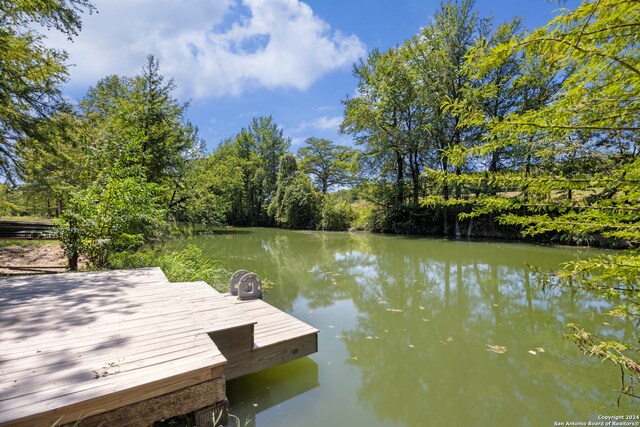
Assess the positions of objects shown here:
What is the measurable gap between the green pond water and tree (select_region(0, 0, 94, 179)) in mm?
6819

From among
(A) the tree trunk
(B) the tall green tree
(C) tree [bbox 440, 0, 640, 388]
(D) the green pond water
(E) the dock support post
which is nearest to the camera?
(C) tree [bbox 440, 0, 640, 388]

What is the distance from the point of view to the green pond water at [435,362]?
2.50 m

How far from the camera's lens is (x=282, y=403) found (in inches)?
103

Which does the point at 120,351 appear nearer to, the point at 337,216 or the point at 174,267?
the point at 174,267

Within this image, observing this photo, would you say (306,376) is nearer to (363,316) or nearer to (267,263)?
(363,316)

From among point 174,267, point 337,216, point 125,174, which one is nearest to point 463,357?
point 174,267

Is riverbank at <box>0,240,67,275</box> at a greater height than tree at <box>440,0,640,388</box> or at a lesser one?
lesser

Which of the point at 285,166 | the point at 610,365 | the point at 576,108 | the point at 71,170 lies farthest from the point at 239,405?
the point at 285,166

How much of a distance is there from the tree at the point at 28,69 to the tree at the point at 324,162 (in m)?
23.9

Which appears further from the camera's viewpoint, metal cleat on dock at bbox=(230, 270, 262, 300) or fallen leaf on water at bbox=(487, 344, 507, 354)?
metal cleat on dock at bbox=(230, 270, 262, 300)

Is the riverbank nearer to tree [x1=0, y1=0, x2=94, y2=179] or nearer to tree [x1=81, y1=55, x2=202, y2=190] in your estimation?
tree [x1=0, y1=0, x2=94, y2=179]

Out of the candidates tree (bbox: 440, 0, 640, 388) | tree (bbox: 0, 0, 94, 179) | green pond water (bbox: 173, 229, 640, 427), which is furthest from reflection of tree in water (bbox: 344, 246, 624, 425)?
tree (bbox: 0, 0, 94, 179)

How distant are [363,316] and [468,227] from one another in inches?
541

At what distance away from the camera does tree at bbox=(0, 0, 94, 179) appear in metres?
5.67
